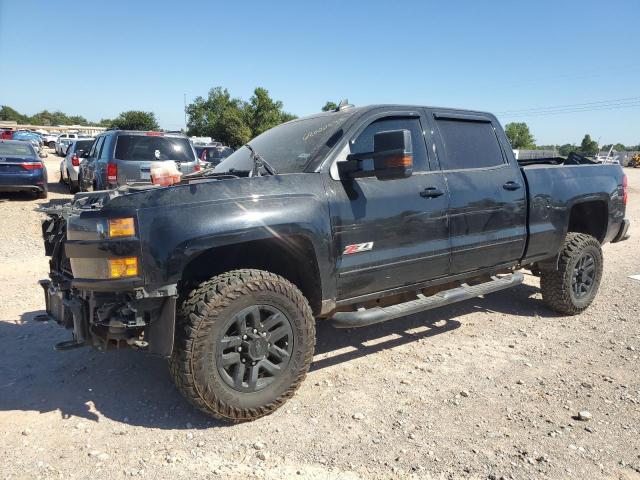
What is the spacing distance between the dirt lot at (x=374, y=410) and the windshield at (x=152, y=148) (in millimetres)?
4823

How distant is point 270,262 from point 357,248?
24.2 inches

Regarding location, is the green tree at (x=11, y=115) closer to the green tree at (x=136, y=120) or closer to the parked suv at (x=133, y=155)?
the green tree at (x=136, y=120)

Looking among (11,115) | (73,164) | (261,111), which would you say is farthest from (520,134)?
(11,115)

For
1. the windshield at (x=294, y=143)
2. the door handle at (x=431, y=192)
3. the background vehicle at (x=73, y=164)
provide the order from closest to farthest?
the windshield at (x=294, y=143)
the door handle at (x=431, y=192)
the background vehicle at (x=73, y=164)

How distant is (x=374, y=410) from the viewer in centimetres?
336

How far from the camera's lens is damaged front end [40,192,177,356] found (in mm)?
2818

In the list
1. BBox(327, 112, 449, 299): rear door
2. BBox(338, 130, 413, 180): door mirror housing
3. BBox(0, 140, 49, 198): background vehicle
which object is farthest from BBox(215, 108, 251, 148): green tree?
BBox(338, 130, 413, 180): door mirror housing

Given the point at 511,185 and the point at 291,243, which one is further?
the point at 511,185

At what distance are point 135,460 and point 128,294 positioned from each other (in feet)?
2.98

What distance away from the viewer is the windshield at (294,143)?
12.2 ft

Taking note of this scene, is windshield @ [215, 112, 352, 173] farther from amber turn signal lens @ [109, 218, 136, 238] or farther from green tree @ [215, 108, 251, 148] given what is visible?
green tree @ [215, 108, 251, 148]

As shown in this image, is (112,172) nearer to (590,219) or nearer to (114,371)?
(114,371)

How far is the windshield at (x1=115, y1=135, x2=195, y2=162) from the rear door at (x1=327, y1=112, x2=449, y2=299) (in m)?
6.57

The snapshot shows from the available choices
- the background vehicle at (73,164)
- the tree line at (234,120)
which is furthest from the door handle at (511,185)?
the tree line at (234,120)
